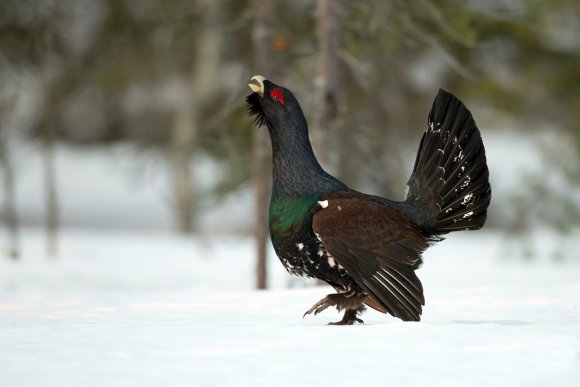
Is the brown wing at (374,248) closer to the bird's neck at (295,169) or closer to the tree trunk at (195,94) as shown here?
the bird's neck at (295,169)

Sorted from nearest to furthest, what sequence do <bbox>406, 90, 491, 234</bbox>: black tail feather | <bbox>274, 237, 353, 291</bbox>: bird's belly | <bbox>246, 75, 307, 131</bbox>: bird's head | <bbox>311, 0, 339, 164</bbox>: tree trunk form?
<bbox>274, 237, 353, 291</bbox>: bird's belly, <bbox>246, 75, 307, 131</bbox>: bird's head, <bbox>406, 90, 491, 234</bbox>: black tail feather, <bbox>311, 0, 339, 164</bbox>: tree trunk

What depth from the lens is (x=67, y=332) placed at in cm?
549

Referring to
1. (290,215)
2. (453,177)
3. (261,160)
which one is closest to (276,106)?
(290,215)

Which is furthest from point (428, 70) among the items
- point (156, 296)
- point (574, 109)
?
point (156, 296)

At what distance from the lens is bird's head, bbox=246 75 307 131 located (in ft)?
21.8

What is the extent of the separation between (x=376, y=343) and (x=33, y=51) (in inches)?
459

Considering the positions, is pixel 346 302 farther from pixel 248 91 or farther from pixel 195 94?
pixel 195 94

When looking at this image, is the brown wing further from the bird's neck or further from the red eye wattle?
the red eye wattle

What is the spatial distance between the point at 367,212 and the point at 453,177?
926 millimetres

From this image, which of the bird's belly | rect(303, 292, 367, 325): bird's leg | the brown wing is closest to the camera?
the brown wing

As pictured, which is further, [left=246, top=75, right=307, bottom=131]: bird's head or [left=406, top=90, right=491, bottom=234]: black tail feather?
[left=406, top=90, right=491, bottom=234]: black tail feather

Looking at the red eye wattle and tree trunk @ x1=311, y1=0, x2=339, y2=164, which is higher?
tree trunk @ x1=311, y1=0, x2=339, y2=164

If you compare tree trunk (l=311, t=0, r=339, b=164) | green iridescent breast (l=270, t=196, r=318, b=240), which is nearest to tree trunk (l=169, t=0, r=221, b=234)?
tree trunk (l=311, t=0, r=339, b=164)

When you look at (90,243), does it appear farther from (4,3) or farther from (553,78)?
(553,78)
